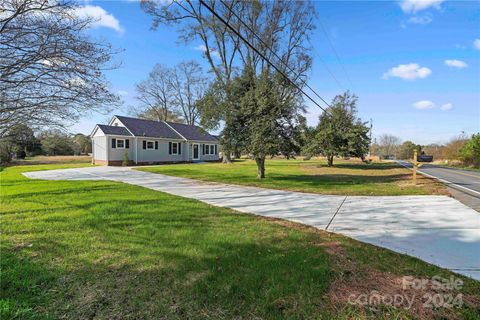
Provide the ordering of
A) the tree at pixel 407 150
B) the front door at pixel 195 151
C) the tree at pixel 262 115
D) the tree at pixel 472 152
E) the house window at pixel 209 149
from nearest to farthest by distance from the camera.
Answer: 1. the tree at pixel 262 115
2. the tree at pixel 472 152
3. the front door at pixel 195 151
4. the house window at pixel 209 149
5. the tree at pixel 407 150

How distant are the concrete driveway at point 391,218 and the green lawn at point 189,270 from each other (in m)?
0.54

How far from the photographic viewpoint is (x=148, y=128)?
2667 cm

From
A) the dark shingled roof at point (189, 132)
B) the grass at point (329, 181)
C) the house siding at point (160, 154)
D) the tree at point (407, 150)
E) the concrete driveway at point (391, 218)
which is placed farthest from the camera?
the tree at point (407, 150)

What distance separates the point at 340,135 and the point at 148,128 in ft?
60.9

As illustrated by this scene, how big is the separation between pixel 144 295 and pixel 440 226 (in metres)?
5.44

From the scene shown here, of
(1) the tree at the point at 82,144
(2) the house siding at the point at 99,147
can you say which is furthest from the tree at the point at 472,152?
(1) the tree at the point at 82,144

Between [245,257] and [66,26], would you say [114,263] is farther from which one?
[66,26]

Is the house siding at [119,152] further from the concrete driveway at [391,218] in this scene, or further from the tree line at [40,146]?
the concrete driveway at [391,218]

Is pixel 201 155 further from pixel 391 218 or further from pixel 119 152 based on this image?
pixel 391 218

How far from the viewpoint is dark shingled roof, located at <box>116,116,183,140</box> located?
25.0m

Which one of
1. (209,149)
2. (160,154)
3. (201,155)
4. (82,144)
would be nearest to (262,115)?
(160,154)

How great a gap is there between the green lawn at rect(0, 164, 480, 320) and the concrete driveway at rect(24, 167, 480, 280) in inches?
21.3

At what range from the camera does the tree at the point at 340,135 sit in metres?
23.7

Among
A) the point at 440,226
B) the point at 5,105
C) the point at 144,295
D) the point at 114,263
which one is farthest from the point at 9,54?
the point at 440,226
